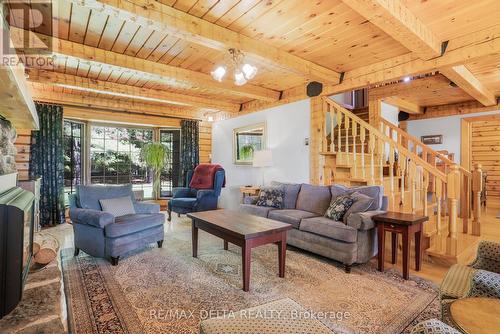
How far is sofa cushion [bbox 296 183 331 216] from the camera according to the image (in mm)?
3592

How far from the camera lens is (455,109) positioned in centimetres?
584

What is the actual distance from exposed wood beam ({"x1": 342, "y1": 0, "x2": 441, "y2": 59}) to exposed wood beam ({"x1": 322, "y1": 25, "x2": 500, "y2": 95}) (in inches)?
5.7

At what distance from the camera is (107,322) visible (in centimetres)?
186

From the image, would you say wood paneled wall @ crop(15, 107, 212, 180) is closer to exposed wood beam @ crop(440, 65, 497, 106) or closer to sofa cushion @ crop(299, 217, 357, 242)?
sofa cushion @ crop(299, 217, 357, 242)

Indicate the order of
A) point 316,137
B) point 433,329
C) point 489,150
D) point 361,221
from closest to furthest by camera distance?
1. point 433,329
2. point 361,221
3. point 316,137
4. point 489,150

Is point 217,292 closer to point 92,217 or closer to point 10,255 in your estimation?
point 10,255

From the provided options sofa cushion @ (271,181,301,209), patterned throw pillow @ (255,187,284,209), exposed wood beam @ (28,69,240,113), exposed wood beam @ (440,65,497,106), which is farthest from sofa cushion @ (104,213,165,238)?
exposed wood beam @ (440,65,497,106)

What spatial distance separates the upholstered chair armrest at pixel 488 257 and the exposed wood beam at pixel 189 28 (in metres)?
2.53

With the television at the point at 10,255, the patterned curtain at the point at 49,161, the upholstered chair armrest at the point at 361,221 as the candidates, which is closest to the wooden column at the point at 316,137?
the upholstered chair armrest at the point at 361,221

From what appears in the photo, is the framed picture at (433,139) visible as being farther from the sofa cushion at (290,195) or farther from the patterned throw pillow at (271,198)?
the patterned throw pillow at (271,198)

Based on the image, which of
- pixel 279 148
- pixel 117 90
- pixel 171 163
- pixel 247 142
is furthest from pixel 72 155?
pixel 279 148

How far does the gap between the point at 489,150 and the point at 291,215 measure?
6729 mm

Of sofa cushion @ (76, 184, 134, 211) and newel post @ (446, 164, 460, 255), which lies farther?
sofa cushion @ (76, 184, 134, 211)

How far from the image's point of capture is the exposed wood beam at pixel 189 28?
81.2 inches
